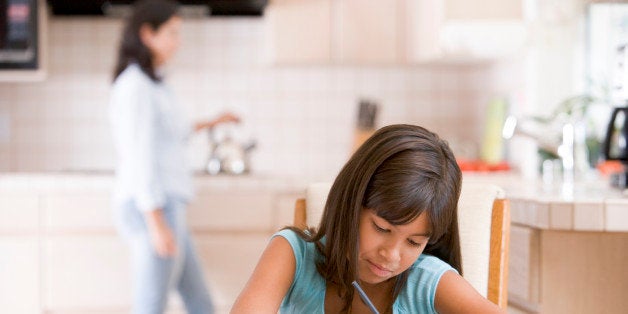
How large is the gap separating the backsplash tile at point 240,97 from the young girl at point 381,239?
105 inches

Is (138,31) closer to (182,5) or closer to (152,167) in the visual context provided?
(152,167)

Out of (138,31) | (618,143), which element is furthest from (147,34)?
(618,143)

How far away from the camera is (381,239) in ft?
4.43

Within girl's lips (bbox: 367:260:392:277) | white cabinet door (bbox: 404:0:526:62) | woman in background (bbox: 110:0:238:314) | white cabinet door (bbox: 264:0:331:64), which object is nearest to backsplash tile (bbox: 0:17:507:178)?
white cabinet door (bbox: 264:0:331:64)

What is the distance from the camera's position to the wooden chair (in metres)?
1.67

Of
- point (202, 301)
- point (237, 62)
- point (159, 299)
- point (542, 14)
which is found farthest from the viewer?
point (237, 62)

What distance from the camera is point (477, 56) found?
3.70 metres

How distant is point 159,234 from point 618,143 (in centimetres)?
143

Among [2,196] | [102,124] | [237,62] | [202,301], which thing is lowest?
[202,301]

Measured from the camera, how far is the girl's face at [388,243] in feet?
4.38

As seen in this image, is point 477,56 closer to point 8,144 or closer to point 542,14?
point 542,14

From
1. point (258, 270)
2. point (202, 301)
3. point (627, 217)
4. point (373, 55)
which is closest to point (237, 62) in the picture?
point (373, 55)

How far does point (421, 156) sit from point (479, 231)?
1.27ft

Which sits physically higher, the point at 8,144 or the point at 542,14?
the point at 542,14
